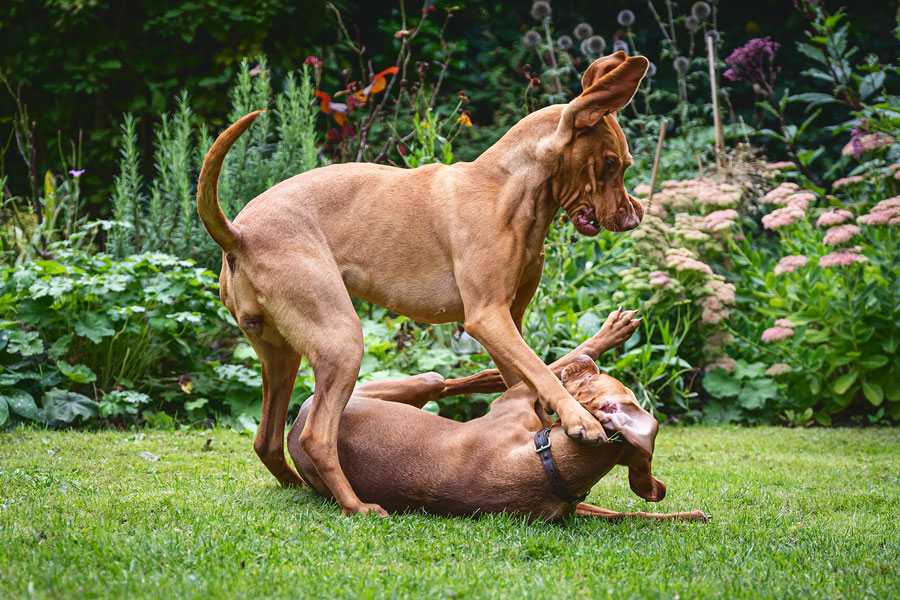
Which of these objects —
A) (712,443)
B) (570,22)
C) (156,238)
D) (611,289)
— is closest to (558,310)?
(611,289)

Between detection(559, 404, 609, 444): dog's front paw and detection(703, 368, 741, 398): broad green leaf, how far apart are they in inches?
151

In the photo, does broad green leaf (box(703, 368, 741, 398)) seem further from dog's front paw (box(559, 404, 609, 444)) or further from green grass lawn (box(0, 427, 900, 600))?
dog's front paw (box(559, 404, 609, 444))

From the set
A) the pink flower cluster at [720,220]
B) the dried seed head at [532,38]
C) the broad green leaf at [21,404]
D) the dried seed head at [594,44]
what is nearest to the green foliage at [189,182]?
the broad green leaf at [21,404]

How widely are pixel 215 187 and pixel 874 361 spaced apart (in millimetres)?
4987

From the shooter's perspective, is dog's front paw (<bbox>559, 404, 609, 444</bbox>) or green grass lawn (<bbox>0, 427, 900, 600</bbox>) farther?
dog's front paw (<bbox>559, 404, 609, 444</bbox>)

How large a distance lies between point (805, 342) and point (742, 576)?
427 centimetres

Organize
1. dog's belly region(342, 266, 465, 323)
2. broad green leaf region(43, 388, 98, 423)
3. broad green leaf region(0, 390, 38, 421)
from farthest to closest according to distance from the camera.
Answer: broad green leaf region(43, 388, 98, 423), broad green leaf region(0, 390, 38, 421), dog's belly region(342, 266, 465, 323)

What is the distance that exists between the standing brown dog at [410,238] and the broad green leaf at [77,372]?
93.4 inches

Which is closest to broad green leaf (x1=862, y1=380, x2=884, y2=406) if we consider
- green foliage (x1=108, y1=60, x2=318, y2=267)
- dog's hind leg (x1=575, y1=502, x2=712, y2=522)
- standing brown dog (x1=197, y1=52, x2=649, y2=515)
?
dog's hind leg (x1=575, y1=502, x2=712, y2=522)

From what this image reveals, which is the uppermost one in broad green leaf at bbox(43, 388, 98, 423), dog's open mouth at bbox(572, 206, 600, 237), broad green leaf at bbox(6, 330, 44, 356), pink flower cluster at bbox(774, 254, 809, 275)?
dog's open mouth at bbox(572, 206, 600, 237)

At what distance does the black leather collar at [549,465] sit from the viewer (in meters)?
3.00

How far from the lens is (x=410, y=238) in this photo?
339 cm

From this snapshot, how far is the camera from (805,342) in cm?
628

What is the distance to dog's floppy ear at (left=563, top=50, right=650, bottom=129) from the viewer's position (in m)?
3.17
